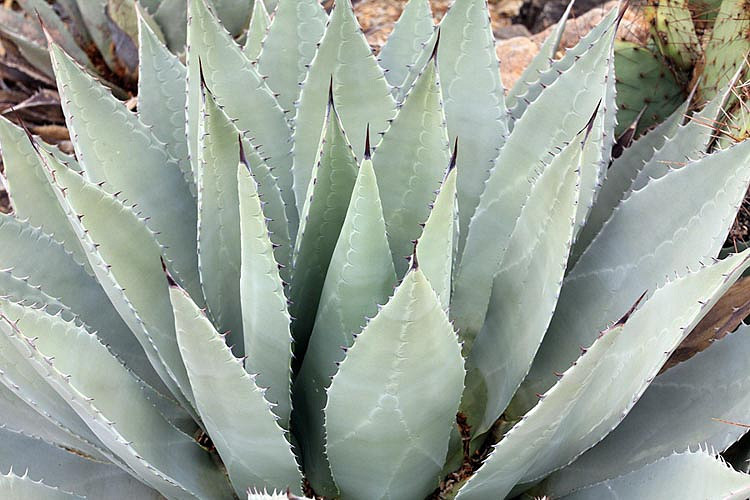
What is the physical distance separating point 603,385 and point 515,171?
1.02 ft

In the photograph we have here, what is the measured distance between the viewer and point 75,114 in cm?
108

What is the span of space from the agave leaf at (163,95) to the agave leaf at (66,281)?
0.76ft

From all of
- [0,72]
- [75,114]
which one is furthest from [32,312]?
[0,72]

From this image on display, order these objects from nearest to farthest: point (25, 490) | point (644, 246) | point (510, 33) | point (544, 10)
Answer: point (25, 490) < point (644, 246) < point (510, 33) < point (544, 10)

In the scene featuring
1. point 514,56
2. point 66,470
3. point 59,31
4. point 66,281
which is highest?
point 59,31

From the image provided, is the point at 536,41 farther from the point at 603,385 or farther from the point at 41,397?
the point at 41,397

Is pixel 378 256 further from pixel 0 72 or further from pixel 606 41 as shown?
pixel 0 72

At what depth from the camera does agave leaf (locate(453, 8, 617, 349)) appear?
1.07m

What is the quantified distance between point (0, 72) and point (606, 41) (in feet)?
6.29

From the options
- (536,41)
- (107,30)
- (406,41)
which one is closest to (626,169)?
(406,41)

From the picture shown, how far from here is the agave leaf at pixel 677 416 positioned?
1.01 meters

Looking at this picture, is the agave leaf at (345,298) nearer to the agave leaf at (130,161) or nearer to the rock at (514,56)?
the agave leaf at (130,161)

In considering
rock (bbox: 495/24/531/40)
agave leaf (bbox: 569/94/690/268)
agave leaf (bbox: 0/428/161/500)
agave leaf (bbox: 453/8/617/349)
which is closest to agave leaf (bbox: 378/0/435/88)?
agave leaf (bbox: 453/8/617/349)

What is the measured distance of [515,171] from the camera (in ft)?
3.58
